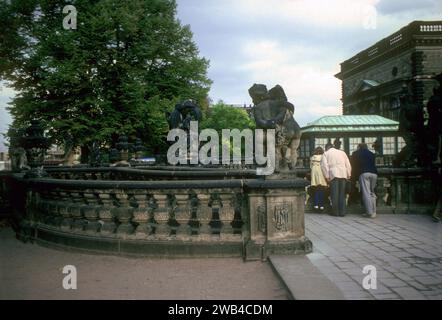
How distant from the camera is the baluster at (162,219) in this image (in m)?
6.01

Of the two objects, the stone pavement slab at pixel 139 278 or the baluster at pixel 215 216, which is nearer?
the stone pavement slab at pixel 139 278

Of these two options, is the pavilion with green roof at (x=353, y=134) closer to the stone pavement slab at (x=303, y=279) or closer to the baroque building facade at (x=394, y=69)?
the baroque building facade at (x=394, y=69)

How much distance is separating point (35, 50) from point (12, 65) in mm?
2107

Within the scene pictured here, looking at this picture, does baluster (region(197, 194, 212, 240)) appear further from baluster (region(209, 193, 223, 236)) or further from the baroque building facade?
the baroque building facade

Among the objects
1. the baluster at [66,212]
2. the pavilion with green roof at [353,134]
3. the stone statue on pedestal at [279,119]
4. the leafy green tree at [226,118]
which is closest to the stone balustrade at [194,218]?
the baluster at [66,212]

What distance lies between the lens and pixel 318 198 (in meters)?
10.6

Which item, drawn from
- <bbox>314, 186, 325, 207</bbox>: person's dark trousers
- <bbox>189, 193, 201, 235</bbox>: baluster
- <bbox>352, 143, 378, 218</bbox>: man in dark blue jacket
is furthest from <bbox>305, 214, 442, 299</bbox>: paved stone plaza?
<bbox>189, 193, 201, 235</bbox>: baluster

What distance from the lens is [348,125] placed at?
110 ft

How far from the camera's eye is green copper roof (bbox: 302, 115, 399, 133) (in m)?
33.1

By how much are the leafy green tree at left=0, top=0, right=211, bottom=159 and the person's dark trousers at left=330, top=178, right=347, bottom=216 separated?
56.6ft
